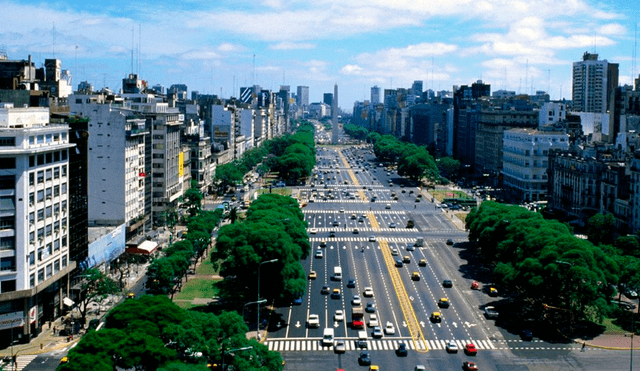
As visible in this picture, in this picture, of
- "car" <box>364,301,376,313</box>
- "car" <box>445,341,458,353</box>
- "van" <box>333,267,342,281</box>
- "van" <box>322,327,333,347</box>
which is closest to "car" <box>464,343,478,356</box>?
"car" <box>445,341,458,353</box>

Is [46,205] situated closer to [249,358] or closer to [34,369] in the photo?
[34,369]

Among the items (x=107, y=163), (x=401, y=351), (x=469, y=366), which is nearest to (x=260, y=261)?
(x=401, y=351)

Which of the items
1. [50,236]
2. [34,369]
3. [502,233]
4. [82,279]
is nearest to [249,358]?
[34,369]

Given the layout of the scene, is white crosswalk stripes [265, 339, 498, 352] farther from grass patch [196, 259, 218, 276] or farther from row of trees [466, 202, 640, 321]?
grass patch [196, 259, 218, 276]

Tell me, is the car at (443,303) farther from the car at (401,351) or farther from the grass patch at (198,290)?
the grass patch at (198,290)

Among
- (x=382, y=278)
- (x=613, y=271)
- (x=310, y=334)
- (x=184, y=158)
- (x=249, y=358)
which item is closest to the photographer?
(x=249, y=358)
